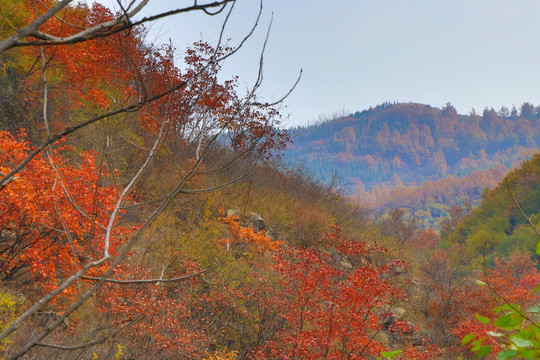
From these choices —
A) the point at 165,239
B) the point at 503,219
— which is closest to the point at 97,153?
the point at 165,239

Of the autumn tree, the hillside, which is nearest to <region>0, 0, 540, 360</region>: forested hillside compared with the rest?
the autumn tree

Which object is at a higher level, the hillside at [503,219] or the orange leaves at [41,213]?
the orange leaves at [41,213]

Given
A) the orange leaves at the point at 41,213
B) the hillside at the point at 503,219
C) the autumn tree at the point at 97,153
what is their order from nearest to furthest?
the autumn tree at the point at 97,153
the orange leaves at the point at 41,213
the hillside at the point at 503,219

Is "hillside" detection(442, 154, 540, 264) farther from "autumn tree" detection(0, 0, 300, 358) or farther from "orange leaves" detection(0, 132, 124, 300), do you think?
"orange leaves" detection(0, 132, 124, 300)

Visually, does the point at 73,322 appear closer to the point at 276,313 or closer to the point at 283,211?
the point at 276,313

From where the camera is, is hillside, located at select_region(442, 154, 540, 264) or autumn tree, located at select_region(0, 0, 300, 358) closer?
autumn tree, located at select_region(0, 0, 300, 358)

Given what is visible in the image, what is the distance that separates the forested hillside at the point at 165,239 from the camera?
53.0 inches

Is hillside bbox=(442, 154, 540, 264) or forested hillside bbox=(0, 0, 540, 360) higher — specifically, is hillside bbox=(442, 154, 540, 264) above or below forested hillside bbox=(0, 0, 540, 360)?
below

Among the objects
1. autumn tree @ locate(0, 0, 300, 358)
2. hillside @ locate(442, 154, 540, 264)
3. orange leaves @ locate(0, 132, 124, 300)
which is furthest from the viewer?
hillside @ locate(442, 154, 540, 264)

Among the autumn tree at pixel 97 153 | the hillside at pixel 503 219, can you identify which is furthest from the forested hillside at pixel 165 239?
the hillside at pixel 503 219

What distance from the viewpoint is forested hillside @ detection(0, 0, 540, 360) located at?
1.35 metres

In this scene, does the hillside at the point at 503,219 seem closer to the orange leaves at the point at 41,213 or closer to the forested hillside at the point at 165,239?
the forested hillside at the point at 165,239

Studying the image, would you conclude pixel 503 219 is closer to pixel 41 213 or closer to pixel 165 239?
pixel 165 239

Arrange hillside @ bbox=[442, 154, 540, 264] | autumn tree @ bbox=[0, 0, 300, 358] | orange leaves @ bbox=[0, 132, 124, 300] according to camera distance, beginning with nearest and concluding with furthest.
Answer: autumn tree @ bbox=[0, 0, 300, 358] < orange leaves @ bbox=[0, 132, 124, 300] < hillside @ bbox=[442, 154, 540, 264]
